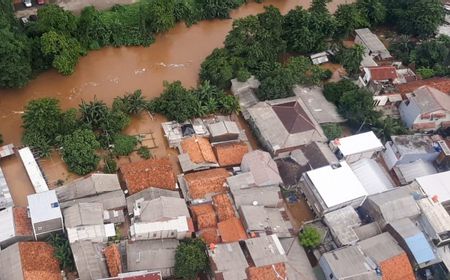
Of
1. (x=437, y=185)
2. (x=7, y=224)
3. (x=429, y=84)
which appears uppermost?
(x=429, y=84)

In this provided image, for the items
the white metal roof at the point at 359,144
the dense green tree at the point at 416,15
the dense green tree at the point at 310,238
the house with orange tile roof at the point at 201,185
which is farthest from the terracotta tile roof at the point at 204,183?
the dense green tree at the point at 416,15

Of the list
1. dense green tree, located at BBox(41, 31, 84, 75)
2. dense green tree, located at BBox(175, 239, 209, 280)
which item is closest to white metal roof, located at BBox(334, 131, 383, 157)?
dense green tree, located at BBox(175, 239, 209, 280)

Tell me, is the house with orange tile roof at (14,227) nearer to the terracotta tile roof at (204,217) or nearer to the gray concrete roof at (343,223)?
the terracotta tile roof at (204,217)

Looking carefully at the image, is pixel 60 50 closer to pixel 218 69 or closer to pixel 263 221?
pixel 218 69

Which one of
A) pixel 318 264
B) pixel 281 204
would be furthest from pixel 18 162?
pixel 318 264

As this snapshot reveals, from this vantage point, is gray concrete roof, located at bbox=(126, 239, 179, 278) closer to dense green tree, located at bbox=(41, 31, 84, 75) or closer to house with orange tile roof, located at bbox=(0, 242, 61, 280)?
house with orange tile roof, located at bbox=(0, 242, 61, 280)

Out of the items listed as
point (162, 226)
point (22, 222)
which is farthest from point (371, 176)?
point (22, 222)
